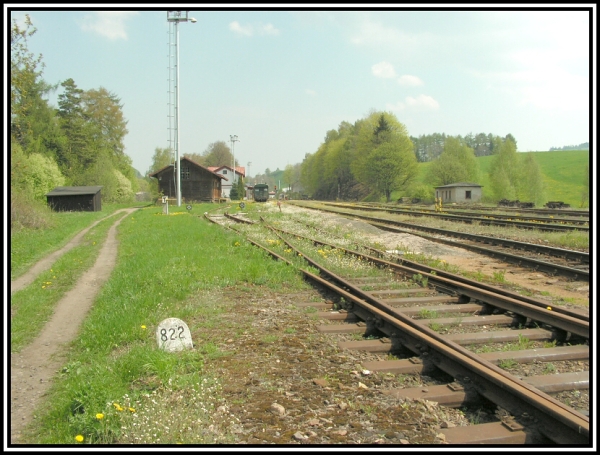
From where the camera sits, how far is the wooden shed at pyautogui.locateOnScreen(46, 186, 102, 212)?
44156 millimetres

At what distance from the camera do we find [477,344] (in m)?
5.21

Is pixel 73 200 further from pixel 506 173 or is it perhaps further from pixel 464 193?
pixel 506 173

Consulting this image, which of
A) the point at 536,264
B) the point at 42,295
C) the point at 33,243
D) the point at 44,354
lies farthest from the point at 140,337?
the point at 33,243

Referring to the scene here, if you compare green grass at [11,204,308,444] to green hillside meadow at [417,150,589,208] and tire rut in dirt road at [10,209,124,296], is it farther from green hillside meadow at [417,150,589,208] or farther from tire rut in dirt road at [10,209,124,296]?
green hillside meadow at [417,150,589,208]

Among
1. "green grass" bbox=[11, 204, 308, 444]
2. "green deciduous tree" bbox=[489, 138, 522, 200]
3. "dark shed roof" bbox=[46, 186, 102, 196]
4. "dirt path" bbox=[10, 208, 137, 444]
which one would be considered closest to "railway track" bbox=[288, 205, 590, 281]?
"green grass" bbox=[11, 204, 308, 444]

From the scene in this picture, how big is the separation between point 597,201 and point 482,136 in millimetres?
175757

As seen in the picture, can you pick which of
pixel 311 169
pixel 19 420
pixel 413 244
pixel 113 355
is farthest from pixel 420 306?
pixel 311 169

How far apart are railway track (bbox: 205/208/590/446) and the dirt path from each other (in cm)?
308

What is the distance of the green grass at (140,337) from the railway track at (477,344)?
5.16 feet

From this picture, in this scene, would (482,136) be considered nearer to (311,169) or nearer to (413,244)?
(311,169)

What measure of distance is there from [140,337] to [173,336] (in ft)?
2.99

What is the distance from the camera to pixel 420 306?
690 centimetres

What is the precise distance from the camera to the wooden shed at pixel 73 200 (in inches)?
1738

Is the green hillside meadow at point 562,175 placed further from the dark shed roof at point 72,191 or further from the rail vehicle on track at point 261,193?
the dark shed roof at point 72,191
